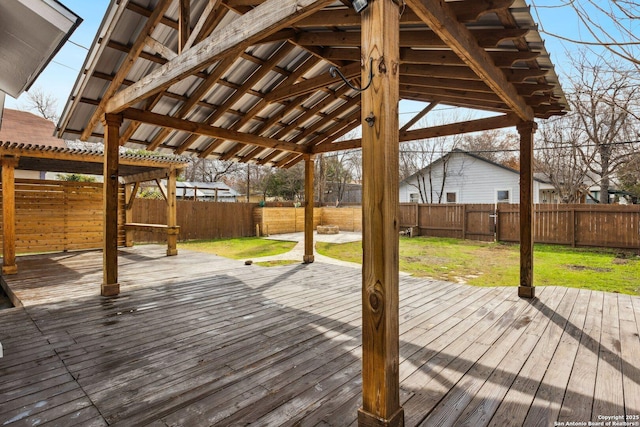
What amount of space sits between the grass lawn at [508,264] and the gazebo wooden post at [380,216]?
4.95 meters

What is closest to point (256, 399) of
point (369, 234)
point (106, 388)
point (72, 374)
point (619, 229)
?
point (106, 388)

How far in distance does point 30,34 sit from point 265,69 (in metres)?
2.23

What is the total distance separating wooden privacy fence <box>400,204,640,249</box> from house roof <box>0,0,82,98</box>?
12.2 meters

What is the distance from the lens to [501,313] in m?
3.53

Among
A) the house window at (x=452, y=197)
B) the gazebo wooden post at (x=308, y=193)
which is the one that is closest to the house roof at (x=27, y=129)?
the gazebo wooden post at (x=308, y=193)

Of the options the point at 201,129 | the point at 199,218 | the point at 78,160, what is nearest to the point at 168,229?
the point at 78,160

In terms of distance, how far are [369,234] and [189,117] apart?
13.7 feet

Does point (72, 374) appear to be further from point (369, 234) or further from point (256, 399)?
point (369, 234)

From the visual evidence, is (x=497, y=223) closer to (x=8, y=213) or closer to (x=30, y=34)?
(x=30, y=34)

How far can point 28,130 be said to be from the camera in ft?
46.3

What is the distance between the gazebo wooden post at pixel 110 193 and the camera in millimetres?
4062

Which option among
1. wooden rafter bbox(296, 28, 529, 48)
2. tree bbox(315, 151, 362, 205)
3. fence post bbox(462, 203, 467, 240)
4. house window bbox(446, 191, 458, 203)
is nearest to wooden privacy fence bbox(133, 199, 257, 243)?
tree bbox(315, 151, 362, 205)

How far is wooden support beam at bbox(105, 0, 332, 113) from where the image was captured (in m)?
1.91

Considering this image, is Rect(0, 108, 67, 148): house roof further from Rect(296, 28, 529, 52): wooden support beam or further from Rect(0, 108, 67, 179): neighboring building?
Rect(296, 28, 529, 52): wooden support beam
